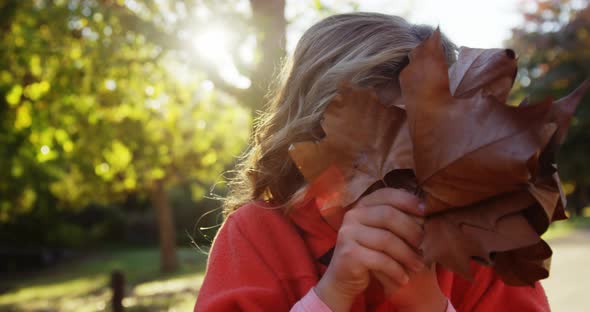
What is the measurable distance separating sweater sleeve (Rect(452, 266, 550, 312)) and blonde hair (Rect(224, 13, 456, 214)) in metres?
0.62

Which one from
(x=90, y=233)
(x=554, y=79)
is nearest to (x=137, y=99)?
(x=554, y=79)

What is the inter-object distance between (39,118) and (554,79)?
20.9 metres

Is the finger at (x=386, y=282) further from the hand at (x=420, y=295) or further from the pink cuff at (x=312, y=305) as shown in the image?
the pink cuff at (x=312, y=305)

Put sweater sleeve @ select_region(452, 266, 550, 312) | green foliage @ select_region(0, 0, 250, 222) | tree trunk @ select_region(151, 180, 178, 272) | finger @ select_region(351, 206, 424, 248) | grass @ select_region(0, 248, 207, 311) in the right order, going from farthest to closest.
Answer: tree trunk @ select_region(151, 180, 178, 272) < grass @ select_region(0, 248, 207, 311) < green foliage @ select_region(0, 0, 250, 222) < sweater sleeve @ select_region(452, 266, 550, 312) < finger @ select_region(351, 206, 424, 248)

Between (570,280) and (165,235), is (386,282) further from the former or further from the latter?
(165,235)

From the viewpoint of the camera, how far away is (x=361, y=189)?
1.41 m

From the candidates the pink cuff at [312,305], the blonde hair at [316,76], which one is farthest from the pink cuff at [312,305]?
the blonde hair at [316,76]

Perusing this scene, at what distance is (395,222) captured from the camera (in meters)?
1.34

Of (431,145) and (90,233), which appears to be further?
(90,233)

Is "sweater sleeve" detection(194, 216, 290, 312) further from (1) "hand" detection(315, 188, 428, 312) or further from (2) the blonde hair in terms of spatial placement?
(1) "hand" detection(315, 188, 428, 312)

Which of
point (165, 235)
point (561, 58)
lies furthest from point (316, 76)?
point (561, 58)

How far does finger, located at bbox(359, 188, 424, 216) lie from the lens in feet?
4.38

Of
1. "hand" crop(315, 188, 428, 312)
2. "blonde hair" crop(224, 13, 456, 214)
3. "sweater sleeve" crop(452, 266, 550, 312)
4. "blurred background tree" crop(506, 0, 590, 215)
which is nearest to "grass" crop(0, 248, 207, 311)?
"blonde hair" crop(224, 13, 456, 214)

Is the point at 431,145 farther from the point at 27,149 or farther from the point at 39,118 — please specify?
the point at 27,149
